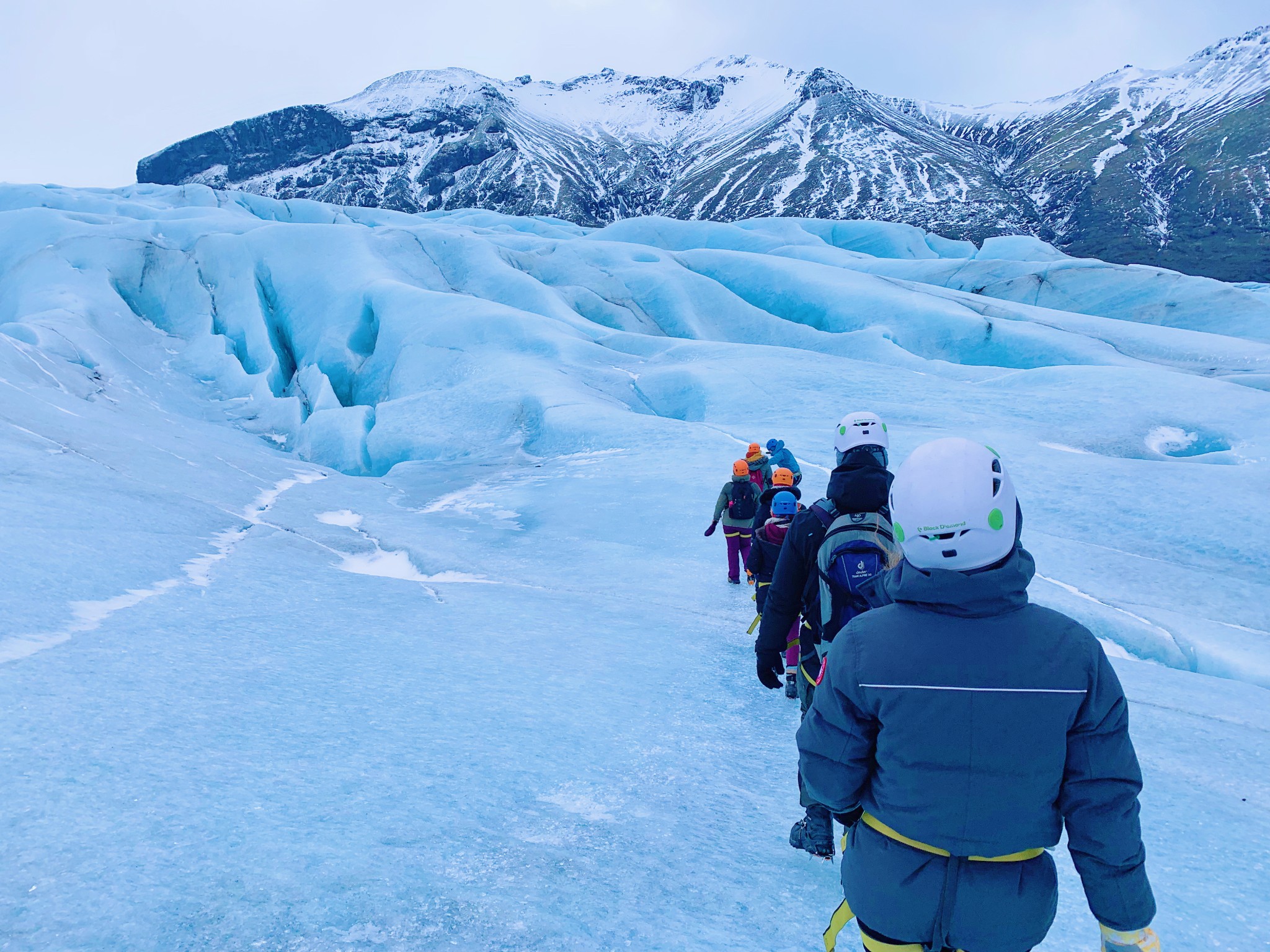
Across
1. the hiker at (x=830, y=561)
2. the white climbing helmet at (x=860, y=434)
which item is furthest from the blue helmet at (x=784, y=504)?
the hiker at (x=830, y=561)

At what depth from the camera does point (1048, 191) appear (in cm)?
8856

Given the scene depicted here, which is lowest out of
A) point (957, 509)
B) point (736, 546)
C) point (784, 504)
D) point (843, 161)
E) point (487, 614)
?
point (487, 614)

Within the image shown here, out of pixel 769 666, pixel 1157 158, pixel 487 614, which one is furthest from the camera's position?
pixel 1157 158

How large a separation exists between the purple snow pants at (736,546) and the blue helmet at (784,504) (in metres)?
1.95

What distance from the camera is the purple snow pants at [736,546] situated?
6359 mm

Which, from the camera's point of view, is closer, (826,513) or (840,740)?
(840,740)

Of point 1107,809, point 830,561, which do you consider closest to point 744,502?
point 830,561

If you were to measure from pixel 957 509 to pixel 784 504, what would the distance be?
2812 millimetres

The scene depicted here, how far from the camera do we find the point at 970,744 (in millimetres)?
1452

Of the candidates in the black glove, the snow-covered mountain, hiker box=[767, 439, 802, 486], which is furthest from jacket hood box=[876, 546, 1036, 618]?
the snow-covered mountain

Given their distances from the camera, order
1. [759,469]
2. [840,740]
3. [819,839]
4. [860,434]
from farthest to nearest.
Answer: [759,469], [860,434], [819,839], [840,740]

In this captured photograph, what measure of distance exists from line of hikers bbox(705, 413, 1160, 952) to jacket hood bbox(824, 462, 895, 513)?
3.77 feet

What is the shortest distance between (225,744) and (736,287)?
25.3m

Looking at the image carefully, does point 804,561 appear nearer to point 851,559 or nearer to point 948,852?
point 851,559
